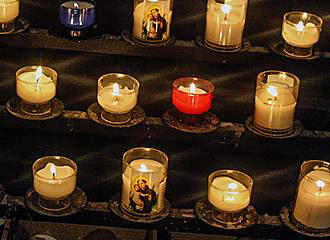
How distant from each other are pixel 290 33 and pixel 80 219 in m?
0.67

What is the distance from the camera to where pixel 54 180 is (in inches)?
80.6

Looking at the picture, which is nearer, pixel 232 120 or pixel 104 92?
pixel 104 92

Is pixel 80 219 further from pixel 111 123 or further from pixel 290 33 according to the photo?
pixel 290 33

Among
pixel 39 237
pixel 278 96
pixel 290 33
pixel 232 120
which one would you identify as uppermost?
pixel 290 33

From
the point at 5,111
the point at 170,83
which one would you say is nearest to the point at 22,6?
the point at 5,111

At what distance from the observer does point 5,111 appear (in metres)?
2.07

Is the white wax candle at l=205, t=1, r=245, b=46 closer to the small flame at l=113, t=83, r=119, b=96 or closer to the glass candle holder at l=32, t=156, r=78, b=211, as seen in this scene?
the small flame at l=113, t=83, r=119, b=96

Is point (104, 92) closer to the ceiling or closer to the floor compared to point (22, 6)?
A: closer to the floor

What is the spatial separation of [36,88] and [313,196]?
0.69 meters

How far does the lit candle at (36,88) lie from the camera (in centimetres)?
200

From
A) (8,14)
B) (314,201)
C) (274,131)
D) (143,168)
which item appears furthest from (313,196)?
(8,14)

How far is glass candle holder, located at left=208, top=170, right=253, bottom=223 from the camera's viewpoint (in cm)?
204

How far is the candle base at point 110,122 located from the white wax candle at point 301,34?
40cm

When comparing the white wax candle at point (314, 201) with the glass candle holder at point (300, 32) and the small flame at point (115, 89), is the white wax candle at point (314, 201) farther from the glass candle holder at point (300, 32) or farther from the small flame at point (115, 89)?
the small flame at point (115, 89)
